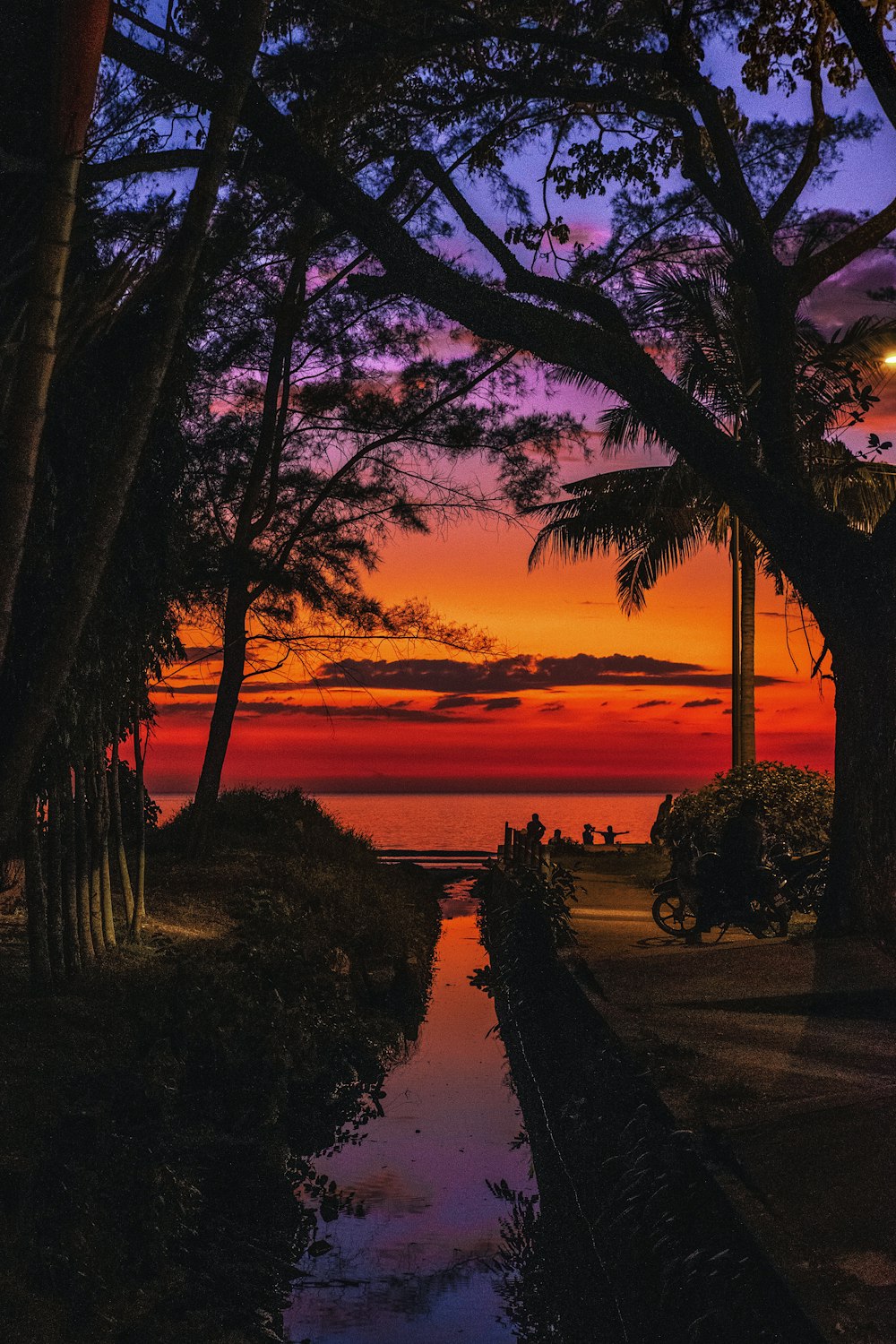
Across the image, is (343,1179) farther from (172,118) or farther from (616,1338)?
(172,118)

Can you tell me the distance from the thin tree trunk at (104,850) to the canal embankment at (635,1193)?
442cm

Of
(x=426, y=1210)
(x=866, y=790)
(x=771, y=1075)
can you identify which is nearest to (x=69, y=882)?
(x=426, y=1210)

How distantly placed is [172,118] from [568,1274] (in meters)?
11.2

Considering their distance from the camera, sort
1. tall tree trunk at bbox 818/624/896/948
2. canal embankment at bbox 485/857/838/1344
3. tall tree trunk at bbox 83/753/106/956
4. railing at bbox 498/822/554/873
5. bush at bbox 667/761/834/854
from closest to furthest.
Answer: canal embankment at bbox 485/857/838/1344
tall tree trunk at bbox 83/753/106/956
tall tree trunk at bbox 818/624/896/948
bush at bbox 667/761/834/854
railing at bbox 498/822/554/873

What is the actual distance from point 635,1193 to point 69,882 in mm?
6166

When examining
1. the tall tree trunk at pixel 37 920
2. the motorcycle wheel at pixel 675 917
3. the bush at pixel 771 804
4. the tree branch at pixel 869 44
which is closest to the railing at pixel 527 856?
the bush at pixel 771 804

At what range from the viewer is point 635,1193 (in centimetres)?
675

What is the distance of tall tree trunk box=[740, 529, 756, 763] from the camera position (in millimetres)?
23312

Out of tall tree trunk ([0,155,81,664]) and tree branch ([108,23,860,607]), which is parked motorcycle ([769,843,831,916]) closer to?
tree branch ([108,23,860,607])

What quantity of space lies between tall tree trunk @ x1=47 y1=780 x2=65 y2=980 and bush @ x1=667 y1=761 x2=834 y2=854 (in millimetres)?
10389

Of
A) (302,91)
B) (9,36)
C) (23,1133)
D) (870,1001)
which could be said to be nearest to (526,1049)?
(870,1001)

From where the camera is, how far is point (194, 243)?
6262mm

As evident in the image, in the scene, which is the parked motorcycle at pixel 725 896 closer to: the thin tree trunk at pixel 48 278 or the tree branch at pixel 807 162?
the tree branch at pixel 807 162

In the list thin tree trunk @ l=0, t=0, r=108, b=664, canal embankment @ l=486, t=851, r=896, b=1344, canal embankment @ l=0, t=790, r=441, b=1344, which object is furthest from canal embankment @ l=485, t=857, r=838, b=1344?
thin tree trunk @ l=0, t=0, r=108, b=664
